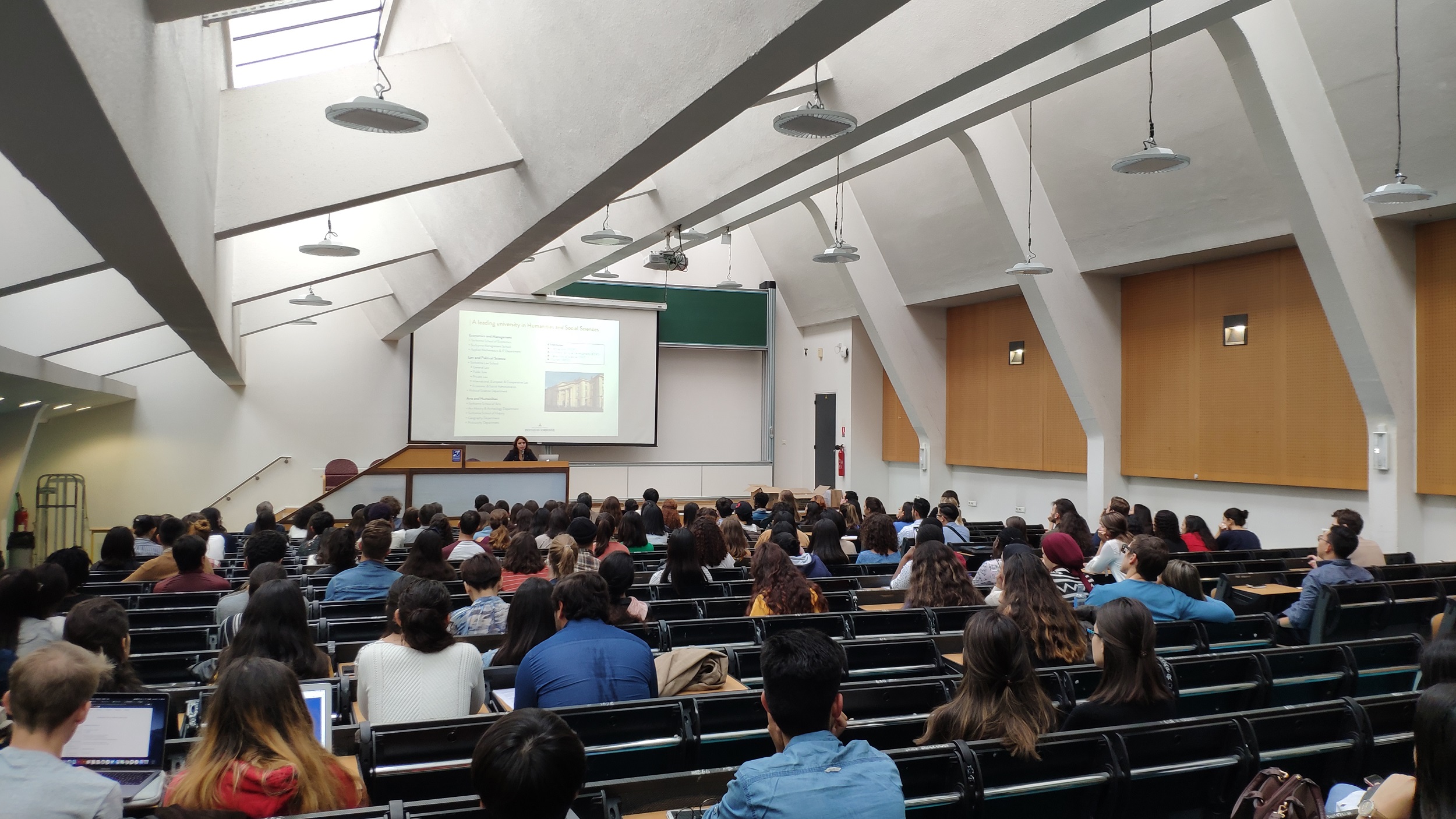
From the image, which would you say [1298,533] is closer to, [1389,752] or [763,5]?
[1389,752]

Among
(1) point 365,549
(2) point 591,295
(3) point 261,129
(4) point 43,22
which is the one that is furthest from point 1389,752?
(2) point 591,295

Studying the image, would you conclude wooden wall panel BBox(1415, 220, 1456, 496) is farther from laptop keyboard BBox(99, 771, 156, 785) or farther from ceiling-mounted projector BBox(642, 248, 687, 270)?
laptop keyboard BBox(99, 771, 156, 785)

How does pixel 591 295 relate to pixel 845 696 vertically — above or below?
above

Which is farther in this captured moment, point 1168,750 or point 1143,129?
point 1143,129

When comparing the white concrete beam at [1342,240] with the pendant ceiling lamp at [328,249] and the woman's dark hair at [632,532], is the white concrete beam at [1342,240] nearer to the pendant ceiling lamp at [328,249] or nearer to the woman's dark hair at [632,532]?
the woman's dark hair at [632,532]

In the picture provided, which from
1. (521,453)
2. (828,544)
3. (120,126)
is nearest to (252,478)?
(521,453)

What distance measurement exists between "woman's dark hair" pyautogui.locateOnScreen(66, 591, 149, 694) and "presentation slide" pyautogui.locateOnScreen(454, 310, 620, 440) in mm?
12589

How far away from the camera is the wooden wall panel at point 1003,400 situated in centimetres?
1266

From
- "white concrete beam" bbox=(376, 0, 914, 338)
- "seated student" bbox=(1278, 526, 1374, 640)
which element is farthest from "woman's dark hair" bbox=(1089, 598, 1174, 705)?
"seated student" bbox=(1278, 526, 1374, 640)

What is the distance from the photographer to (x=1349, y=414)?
29.3 feet

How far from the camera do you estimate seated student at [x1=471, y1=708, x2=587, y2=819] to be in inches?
58.9

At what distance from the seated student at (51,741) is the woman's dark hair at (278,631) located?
2.79 feet

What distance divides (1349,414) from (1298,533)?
1.44 m

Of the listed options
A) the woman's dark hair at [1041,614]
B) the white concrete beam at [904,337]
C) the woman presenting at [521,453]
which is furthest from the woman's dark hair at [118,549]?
the white concrete beam at [904,337]
